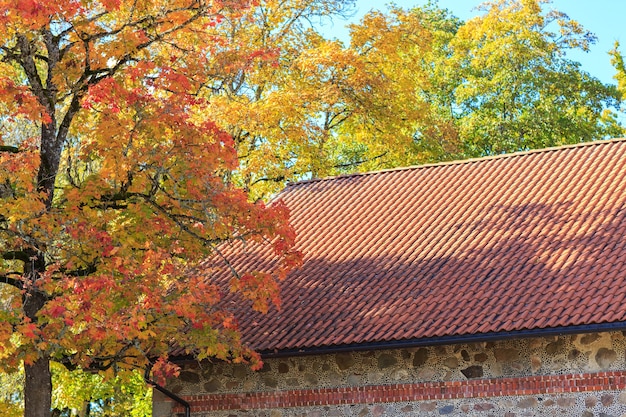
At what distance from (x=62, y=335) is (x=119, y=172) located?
2.17 metres

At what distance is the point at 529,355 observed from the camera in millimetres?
13250

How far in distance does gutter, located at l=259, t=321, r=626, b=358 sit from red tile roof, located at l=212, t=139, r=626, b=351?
55mm

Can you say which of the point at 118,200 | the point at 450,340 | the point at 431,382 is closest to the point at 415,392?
the point at 431,382

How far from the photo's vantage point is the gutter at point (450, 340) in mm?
12352

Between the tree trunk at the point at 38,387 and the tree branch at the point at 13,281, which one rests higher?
the tree branch at the point at 13,281

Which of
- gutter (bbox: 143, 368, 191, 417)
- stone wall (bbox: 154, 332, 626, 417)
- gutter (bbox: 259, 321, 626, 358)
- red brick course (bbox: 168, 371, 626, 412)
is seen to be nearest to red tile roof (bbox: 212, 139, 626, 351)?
gutter (bbox: 259, 321, 626, 358)

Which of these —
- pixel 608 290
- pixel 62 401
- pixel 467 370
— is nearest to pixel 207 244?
pixel 467 370

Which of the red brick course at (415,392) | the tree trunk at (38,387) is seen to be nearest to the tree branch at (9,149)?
the tree trunk at (38,387)

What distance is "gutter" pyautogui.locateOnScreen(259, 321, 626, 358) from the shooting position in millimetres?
12352

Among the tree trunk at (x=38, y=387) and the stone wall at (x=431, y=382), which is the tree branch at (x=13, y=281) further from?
the stone wall at (x=431, y=382)

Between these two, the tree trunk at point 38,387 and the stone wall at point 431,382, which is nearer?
the stone wall at point 431,382

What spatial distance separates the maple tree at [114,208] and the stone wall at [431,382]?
33.7 inches

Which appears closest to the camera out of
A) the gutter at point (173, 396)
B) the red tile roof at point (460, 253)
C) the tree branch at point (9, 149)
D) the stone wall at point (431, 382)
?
the stone wall at point (431, 382)

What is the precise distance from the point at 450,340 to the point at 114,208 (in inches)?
191
